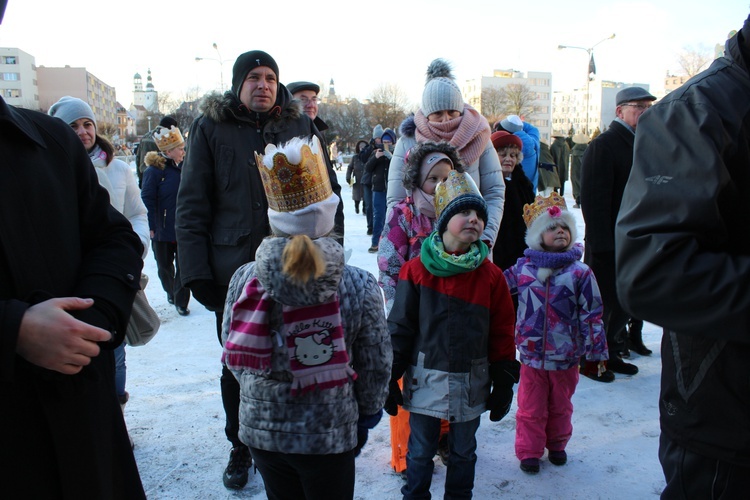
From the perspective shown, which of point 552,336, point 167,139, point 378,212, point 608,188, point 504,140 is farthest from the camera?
point 378,212

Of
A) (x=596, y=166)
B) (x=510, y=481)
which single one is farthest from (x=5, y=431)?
(x=596, y=166)

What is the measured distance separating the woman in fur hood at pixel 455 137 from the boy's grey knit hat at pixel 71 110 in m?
2.04

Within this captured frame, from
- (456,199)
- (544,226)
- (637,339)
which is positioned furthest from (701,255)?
(637,339)

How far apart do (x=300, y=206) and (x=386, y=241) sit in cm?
136

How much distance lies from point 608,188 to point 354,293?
2858 mm

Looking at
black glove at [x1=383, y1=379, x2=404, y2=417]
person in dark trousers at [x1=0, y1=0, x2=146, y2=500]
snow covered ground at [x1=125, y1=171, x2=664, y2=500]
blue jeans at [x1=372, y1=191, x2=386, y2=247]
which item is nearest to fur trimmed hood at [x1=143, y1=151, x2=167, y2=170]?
snow covered ground at [x1=125, y1=171, x2=664, y2=500]

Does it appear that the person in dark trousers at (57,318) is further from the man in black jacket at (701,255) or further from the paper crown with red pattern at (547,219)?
the paper crown with red pattern at (547,219)

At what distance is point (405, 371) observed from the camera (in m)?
2.71

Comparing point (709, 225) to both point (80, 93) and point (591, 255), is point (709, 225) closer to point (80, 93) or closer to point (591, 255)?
point (591, 255)

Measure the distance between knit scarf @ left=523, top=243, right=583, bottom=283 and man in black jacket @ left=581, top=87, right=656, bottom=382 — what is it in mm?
1015

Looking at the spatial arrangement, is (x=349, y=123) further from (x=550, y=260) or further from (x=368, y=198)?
(x=550, y=260)

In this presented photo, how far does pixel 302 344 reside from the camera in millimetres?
1925

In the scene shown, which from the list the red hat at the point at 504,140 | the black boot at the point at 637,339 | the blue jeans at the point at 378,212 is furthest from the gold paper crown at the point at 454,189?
the blue jeans at the point at 378,212

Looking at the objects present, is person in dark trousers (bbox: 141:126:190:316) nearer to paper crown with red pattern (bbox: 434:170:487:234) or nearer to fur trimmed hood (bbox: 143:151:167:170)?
fur trimmed hood (bbox: 143:151:167:170)
